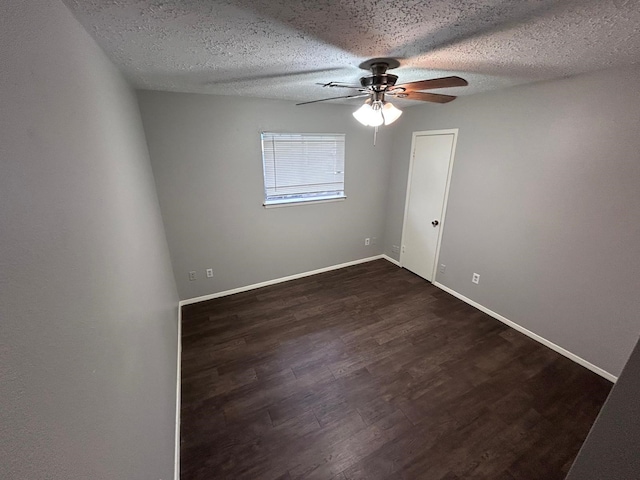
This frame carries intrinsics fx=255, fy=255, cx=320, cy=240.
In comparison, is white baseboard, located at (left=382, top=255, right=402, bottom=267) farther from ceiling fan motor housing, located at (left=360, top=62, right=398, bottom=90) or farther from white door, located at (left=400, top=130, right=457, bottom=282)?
ceiling fan motor housing, located at (left=360, top=62, right=398, bottom=90)

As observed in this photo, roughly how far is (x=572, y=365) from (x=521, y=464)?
1.29 metres

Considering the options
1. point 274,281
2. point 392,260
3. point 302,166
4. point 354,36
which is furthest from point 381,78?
point 392,260

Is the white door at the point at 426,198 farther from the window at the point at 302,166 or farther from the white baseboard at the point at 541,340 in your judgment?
the window at the point at 302,166

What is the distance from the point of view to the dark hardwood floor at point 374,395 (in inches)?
64.0

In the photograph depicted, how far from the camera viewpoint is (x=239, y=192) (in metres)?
3.07

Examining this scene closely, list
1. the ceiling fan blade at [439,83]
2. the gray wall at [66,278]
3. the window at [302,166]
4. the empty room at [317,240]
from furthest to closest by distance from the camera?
1. the window at [302,166]
2. the ceiling fan blade at [439,83]
3. the empty room at [317,240]
4. the gray wall at [66,278]

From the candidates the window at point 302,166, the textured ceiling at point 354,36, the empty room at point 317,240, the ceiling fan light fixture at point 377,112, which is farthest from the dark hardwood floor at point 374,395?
the textured ceiling at point 354,36

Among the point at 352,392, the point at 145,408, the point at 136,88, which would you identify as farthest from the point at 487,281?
the point at 136,88

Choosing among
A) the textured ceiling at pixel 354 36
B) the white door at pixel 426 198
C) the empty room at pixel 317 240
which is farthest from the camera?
the white door at pixel 426 198

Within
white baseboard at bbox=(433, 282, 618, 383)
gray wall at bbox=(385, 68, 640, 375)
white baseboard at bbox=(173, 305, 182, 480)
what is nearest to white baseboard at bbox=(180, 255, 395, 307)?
white baseboard at bbox=(173, 305, 182, 480)

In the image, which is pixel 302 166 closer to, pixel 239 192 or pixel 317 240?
pixel 239 192

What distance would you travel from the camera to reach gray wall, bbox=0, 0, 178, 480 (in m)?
0.50

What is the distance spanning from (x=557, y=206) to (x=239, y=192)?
322 centimetres

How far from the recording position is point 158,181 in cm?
266
